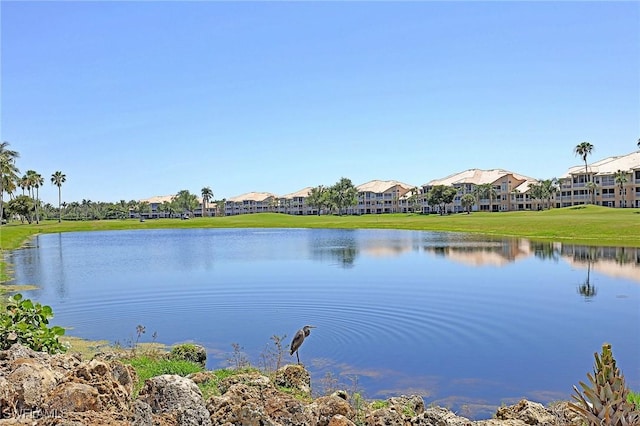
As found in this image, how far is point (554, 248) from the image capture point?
1868 inches

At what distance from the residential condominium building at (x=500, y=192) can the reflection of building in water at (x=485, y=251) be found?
94.8 m

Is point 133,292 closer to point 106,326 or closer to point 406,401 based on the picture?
point 106,326

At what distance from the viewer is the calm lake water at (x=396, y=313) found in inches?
551

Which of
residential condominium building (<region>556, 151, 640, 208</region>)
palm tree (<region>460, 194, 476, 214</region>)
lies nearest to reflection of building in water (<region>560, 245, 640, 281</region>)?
residential condominium building (<region>556, 151, 640, 208</region>)

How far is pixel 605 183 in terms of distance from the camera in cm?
12181

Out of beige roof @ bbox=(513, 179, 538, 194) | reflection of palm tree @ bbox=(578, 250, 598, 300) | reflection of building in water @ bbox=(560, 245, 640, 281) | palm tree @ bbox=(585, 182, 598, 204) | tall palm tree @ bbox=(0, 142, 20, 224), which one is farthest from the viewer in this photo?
beige roof @ bbox=(513, 179, 538, 194)

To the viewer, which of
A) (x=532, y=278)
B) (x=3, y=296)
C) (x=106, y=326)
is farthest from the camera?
(x=532, y=278)

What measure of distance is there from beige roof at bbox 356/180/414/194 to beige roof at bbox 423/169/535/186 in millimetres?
13667

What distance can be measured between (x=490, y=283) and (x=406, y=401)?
1966 cm

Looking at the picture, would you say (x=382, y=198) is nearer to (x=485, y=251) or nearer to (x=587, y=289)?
(x=485, y=251)

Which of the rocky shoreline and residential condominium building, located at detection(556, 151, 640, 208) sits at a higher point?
residential condominium building, located at detection(556, 151, 640, 208)

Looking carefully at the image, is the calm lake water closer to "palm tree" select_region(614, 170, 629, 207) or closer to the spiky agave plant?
the spiky agave plant

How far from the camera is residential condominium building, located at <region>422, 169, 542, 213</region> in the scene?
146m

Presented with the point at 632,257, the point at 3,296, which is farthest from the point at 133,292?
the point at 632,257
